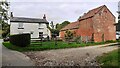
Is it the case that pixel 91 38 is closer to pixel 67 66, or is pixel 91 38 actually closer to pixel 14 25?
pixel 14 25

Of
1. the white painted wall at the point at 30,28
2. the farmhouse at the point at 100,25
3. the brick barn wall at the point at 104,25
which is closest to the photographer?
the farmhouse at the point at 100,25

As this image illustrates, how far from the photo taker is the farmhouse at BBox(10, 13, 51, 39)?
4469 centimetres

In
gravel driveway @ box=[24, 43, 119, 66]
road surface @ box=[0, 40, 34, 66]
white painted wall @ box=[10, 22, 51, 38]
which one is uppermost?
white painted wall @ box=[10, 22, 51, 38]

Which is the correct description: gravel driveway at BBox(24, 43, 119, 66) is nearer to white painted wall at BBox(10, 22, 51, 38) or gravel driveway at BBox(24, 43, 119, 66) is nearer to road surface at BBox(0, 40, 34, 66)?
road surface at BBox(0, 40, 34, 66)

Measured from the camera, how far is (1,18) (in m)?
20.0

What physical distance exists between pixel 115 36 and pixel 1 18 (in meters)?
30.2

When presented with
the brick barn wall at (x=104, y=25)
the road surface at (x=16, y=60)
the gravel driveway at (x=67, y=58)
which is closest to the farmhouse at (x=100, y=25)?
the brick barn wall at (x=104, y=25)

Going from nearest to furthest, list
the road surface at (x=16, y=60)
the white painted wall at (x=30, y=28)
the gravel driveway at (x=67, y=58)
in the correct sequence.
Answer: the gravel driveway at (x=67, y=58)
the road surface at (x=16, y=60)
the white painted wall at (x=30, y=28)

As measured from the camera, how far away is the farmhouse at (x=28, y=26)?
147ft

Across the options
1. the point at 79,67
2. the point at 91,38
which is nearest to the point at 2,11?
the point at 79,67

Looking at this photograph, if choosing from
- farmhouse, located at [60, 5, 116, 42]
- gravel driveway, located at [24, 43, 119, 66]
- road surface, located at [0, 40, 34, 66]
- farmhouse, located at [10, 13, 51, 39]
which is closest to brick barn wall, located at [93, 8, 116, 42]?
farmhouse, located at [60, 5, 116, 42]

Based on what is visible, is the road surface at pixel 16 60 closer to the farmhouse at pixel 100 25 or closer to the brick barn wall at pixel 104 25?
the farmhouse at pixel 100 25

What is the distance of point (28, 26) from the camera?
45.9m

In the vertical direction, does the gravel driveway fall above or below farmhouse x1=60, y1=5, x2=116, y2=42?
below
